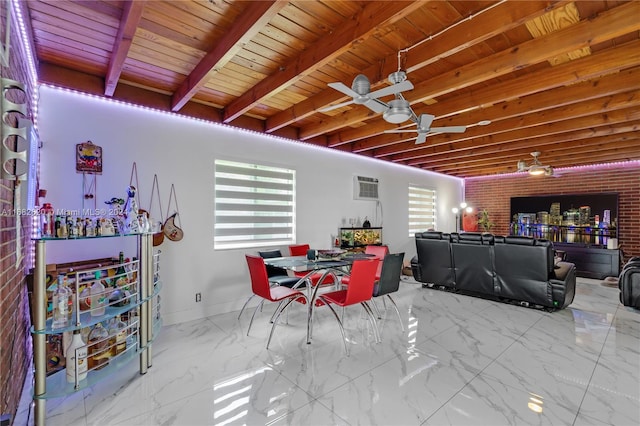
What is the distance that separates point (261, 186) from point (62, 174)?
222 centimetres

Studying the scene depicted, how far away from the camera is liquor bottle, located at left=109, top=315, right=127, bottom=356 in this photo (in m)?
2.28

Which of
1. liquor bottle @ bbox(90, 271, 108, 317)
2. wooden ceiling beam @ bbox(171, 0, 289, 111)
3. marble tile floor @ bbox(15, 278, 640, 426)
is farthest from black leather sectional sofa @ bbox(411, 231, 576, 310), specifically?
liquor bottle @ bbox(90, 271, 108, 317)

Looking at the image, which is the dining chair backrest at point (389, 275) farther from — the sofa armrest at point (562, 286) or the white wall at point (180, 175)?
the sofa armrest at point (562, 286)

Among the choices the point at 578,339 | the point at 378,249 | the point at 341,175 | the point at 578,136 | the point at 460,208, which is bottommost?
the point at 578,339

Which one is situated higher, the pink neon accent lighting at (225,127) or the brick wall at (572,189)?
the pink neon accent lighting at (225,127)

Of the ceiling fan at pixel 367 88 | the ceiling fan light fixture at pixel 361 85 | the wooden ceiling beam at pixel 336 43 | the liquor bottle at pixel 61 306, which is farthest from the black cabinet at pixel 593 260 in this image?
the liquor bottle at pixel 61 306

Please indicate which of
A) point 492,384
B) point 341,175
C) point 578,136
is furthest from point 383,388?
point 578,136

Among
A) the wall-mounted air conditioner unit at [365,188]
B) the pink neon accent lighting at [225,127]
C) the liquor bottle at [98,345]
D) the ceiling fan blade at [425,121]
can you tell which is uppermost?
the pink neon accent lighting at [225,127]

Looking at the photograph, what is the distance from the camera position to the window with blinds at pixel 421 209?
23.8 feet

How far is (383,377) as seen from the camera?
2344 mm

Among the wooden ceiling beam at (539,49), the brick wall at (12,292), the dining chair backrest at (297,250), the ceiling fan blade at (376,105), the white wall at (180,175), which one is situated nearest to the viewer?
the brick wall at (12,292)

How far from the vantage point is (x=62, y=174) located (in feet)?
9.45

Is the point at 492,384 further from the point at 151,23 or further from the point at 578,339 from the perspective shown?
the point at 151,23

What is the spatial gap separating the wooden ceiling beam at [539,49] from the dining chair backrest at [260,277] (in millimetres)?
2250
